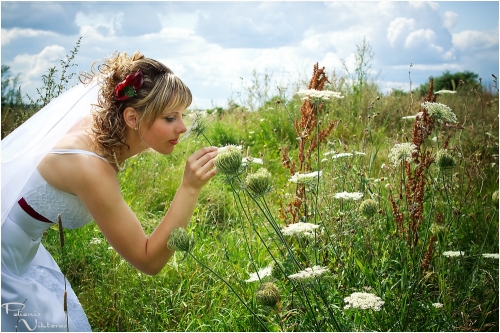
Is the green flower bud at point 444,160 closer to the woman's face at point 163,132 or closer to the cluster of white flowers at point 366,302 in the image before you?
the cluster of white flowers at point 366,302

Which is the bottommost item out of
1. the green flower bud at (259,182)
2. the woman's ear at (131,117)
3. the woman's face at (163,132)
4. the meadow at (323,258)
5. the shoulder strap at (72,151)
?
the meadow at (323,258)

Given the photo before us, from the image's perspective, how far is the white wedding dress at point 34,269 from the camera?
2023 millimetres

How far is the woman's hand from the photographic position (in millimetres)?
1958

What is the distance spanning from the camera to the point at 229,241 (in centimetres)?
352

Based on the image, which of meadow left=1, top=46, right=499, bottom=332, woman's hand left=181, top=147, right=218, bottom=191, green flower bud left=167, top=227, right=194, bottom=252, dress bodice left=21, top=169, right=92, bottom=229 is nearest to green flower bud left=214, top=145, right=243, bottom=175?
meadow left=1, top=46, right=499, bottom=332

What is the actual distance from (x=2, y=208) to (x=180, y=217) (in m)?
0.75

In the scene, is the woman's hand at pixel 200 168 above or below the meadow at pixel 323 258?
above

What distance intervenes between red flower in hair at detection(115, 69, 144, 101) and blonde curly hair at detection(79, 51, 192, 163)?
2 cm

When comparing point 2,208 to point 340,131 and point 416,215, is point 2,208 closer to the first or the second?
point 416,215

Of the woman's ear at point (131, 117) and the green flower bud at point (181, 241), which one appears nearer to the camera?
the green flower bud at point (181, 241)

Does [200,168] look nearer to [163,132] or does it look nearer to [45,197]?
[163,132]

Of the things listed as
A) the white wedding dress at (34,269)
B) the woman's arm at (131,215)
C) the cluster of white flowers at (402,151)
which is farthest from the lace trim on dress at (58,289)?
the cluster of white flowers at (402,151)

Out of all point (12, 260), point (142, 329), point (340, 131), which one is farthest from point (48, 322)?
point (340, 131)

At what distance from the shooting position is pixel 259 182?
1767 millimetres
